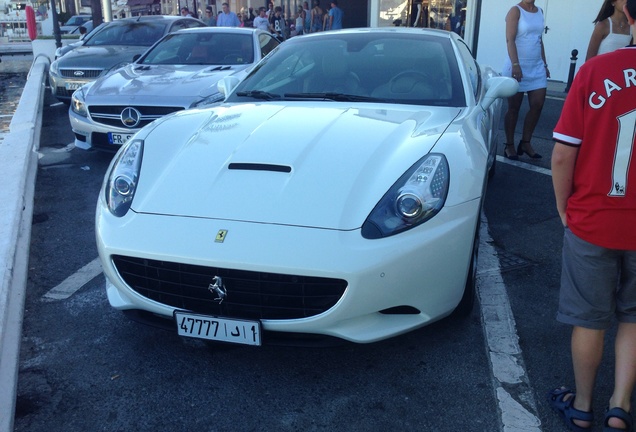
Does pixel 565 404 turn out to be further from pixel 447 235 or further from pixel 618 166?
pixel 618 166

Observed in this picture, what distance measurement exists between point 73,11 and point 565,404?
4469 cm

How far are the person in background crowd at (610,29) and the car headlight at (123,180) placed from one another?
12.4 feet

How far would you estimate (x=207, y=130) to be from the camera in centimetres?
332

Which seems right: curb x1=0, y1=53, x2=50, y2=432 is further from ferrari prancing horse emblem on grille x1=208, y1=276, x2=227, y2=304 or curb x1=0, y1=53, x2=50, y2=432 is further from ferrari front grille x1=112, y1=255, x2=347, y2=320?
ferrari prancing horse emblem on grille x1=208, y1=276, x2=227, y2=304

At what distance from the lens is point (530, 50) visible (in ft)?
20.0

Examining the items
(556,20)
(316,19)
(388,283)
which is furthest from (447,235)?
(316,19)

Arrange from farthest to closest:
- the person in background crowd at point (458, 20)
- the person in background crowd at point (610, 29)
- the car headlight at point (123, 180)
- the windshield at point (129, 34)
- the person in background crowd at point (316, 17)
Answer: the person in background crowd at point (316, 17), the person in background crowd at point (458, 20), the windshield at point (129, 34), the person in background crowd at point (610, 29), the car headlight at point (123, 180)

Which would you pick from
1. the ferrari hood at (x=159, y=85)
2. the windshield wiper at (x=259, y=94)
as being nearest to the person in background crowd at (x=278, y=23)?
the ferrari hood at (x=159, y=85)

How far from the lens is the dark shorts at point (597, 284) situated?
7.29ft

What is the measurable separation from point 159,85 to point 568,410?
A: 5047 mm

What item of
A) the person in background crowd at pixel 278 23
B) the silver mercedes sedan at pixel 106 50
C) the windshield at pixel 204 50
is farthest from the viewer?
the person in background crowd at pixel 278 23

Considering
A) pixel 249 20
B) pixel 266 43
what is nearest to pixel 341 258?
pixel 266 43

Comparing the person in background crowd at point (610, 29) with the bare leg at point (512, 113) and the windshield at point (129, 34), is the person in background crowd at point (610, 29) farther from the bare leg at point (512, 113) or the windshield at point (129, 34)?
the windshield at point (129, 34)

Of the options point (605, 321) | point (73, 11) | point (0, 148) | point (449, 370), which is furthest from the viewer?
point (73, 11)
